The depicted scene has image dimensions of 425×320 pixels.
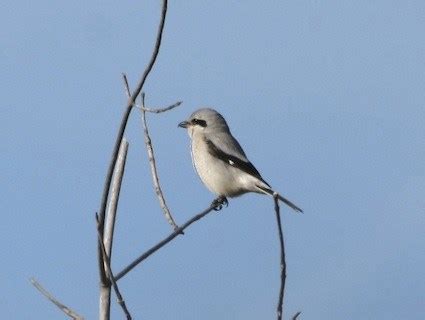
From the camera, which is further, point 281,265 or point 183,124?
point 183,124

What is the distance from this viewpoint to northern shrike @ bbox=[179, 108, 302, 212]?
8062 millimetres

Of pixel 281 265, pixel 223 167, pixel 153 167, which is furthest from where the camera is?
pixel 223 167

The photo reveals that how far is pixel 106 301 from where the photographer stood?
2.94 m

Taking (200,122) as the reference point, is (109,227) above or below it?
below

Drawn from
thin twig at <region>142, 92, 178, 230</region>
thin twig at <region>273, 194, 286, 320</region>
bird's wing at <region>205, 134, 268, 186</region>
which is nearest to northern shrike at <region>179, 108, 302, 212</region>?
bird's wing at <region>205, 134, 268, 186</region>

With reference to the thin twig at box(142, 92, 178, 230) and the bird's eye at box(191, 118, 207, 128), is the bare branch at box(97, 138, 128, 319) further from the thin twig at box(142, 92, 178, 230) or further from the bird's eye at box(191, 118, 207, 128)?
the bird's eye at box(191, 118, 207, 128)

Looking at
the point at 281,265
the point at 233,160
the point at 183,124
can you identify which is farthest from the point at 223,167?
the point at 281,265

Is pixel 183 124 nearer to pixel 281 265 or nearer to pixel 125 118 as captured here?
pixel 125 118

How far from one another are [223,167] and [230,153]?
18 centimetres

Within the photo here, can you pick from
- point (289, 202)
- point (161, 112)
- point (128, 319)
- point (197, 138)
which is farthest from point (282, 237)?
point (197, 138)

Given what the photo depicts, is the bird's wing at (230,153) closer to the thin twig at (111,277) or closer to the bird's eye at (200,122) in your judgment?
the bird's eye at (200,122)

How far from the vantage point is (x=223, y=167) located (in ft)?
26.7

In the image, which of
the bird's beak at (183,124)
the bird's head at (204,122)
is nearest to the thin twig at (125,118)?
the bird's head at (204,122)

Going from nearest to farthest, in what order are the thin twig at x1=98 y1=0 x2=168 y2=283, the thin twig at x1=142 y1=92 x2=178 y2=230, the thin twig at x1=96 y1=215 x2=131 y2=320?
the thin twig at x1=96 y1=215 x2=131 y2=320, the thin twig at x1=98 y1=0 x2=168 y2=283, the thin twig at x1=142 y1=92 x2=178 y2=230
